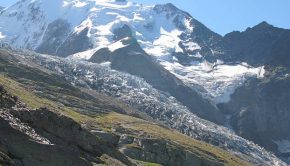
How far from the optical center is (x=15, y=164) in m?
47.0

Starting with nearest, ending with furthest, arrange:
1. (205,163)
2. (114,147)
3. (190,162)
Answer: (114,147) < (190,162) < (205,163)

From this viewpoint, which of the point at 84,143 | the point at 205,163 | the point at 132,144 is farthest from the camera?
the point at 205,163

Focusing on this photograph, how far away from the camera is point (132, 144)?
418 feet

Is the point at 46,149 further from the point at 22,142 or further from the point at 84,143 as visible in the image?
the point at 84,143

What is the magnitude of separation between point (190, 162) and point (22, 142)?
9889cm

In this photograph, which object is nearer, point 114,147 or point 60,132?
point 60,132

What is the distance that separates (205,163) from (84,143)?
10535 centimetres

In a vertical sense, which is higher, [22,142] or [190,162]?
[22,142]

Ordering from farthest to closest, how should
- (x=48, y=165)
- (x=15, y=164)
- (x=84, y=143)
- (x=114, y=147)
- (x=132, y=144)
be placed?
(x=132, y=144) < (x=114, y=147) < (x=84, y=143) < (x=48, y=165) < (x=15, y=164)

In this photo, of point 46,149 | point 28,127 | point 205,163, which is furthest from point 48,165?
point 205,163

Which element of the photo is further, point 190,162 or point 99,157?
point 190,162

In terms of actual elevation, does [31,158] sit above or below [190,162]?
above

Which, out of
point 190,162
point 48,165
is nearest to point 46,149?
point 48,165

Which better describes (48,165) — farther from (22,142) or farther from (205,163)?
(205,163)
